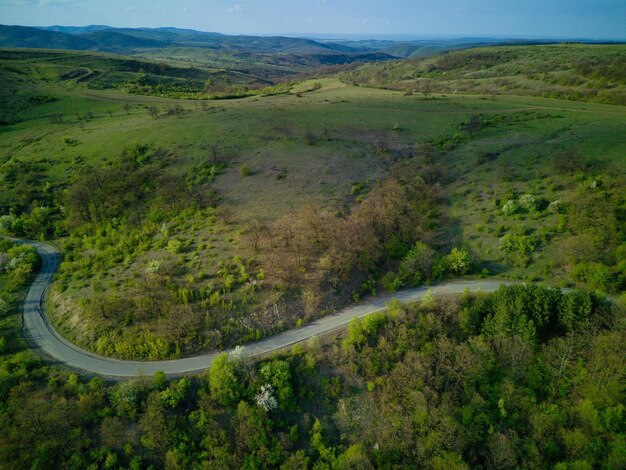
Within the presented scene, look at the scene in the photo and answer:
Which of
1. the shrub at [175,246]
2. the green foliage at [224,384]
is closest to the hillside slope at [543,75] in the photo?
the shrub at [175,246]

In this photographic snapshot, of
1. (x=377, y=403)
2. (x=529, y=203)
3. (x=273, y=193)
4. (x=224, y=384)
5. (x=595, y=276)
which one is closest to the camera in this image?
(x=224, y=384)

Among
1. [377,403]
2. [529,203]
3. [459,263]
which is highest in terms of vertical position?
[529,203]

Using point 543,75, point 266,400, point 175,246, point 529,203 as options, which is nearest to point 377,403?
point 266,400

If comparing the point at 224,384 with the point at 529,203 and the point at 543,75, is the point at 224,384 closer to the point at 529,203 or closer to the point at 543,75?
the point at 529,203

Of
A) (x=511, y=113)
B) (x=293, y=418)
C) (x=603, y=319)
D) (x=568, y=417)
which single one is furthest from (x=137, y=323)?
(x=511, y=113)

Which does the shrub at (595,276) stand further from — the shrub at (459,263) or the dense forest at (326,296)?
the shrub at (459,263)

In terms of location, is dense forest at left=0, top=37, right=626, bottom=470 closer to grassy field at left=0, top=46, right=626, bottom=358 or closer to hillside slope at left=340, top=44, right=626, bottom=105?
grassy field at left=0, top=46, right=626, bottom=358

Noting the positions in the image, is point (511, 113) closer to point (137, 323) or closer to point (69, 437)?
point (137, 323)
